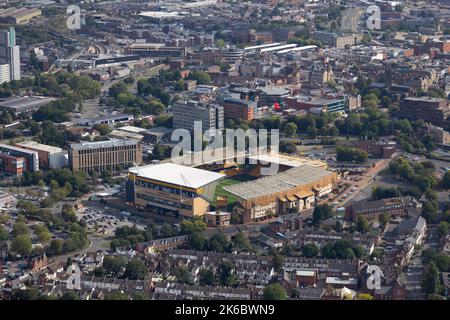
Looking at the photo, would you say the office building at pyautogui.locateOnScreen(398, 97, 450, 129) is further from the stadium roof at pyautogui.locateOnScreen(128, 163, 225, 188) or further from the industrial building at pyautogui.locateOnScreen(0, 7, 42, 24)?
the industrial building at pyautogui.locateOnScreen(0, 7, 42, 24)

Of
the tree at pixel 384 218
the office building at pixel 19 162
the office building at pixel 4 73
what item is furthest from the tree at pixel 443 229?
the office building at pixel 4 73

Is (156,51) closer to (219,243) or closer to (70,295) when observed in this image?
(219,243)

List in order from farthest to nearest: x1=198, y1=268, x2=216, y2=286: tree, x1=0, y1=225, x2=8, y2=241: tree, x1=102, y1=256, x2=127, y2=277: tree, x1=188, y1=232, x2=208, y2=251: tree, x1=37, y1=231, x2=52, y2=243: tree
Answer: x1=0, y1=225, x2=8, y2=241: tree → x1=37, y1=231, x2=52, y2=243: tree → x1=188, y1=232, x2=208, y2=251: tree → x1=102, y1=256, x2=127, y2=277: tree → x1=198, y1=268, x2=216, y2=286: tree

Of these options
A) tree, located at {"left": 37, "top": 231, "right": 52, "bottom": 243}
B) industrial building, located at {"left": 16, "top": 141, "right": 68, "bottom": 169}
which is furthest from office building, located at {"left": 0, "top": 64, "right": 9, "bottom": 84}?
tree, located at {"left": 37, "top": 231, "right": 52, "bottom": 243}

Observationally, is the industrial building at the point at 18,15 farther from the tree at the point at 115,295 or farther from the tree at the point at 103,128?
the tree at the point at 115,295

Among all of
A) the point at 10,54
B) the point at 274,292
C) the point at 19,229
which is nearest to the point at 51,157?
the point at 19,229

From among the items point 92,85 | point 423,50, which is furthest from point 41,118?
point 423,50
